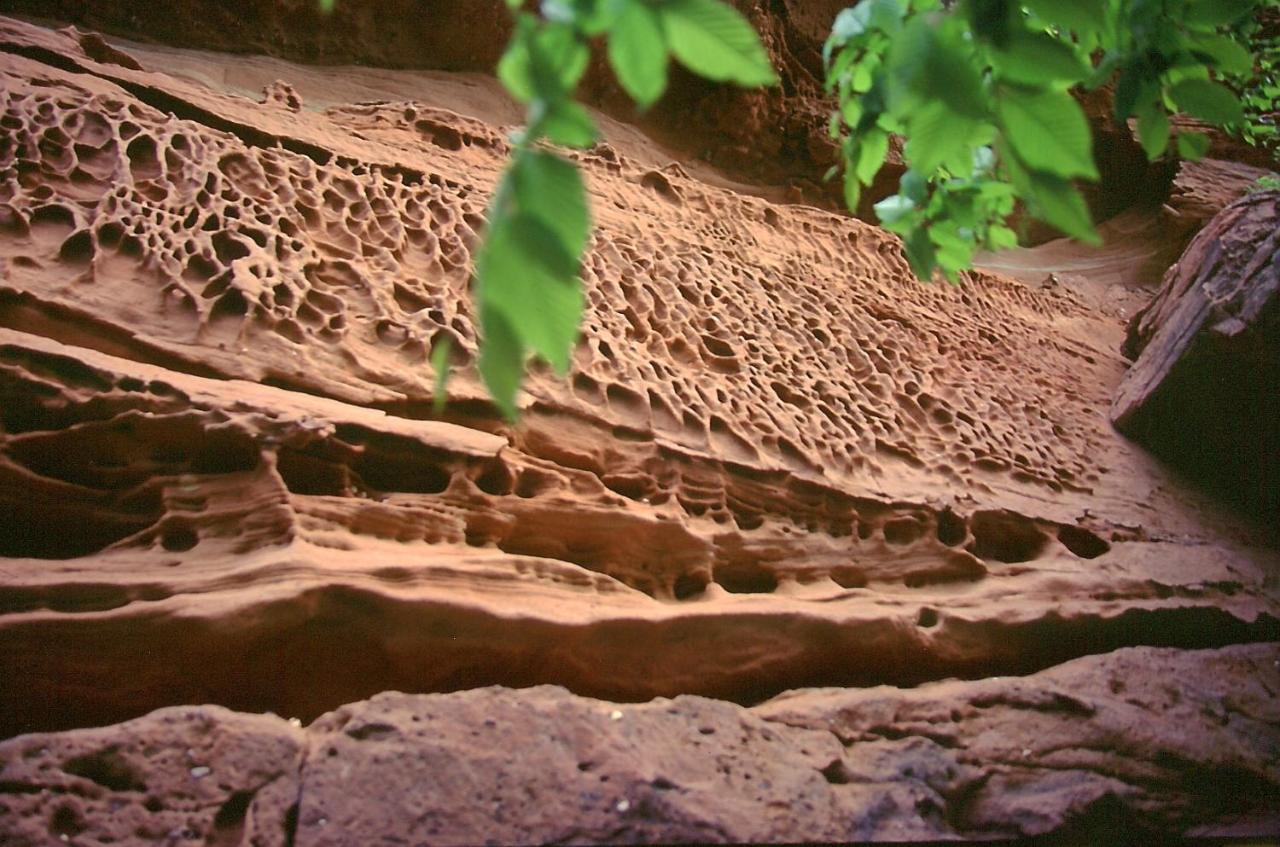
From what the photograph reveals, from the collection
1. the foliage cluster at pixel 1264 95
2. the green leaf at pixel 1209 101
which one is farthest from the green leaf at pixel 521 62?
the foliage cluster at pixel 1264 95

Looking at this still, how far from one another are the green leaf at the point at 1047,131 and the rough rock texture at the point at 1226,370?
8.35 feet

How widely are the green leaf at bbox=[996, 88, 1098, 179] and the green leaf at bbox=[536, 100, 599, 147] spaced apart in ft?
1.69

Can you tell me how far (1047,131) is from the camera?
1.02 m

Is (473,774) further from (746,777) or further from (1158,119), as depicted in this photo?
(1158,119)

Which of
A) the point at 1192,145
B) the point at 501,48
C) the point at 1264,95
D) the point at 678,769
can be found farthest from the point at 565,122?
the point at 1264,95

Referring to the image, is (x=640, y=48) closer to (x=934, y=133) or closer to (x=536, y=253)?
(x=536, y=253)

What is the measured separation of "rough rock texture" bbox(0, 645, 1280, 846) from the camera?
1.54m

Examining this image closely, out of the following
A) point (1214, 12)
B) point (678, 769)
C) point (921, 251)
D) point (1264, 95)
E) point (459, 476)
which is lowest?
point (678, 769)

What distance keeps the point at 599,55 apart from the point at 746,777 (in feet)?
12.3

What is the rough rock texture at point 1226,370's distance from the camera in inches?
122

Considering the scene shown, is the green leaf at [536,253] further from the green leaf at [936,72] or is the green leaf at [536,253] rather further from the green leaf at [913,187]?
the green leaf at [913,187]

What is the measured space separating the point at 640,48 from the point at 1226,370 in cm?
310

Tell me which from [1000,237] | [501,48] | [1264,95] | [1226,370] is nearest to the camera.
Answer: [1000,237]

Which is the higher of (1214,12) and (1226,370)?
(1214,12)
